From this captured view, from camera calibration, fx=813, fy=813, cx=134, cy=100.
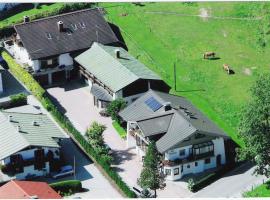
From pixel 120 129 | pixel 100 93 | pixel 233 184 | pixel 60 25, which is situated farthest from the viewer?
pixel 60 25

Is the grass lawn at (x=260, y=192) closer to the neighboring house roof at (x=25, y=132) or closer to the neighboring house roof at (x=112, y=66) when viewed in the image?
the neighboring house roof at (x=25, y=132)

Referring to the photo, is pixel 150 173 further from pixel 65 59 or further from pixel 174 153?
pixel 65 59

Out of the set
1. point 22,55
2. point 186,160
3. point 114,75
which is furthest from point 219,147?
point 22,55

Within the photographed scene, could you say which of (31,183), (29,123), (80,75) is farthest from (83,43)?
(31,183)

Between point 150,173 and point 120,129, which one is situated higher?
point 120,129

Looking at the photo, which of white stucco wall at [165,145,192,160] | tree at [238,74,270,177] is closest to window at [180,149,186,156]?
white stucco wall at [165,145,192,160]

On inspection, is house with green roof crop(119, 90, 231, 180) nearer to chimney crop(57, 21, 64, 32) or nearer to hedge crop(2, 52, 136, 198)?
hedge crop(2, 52, 136, 198)
